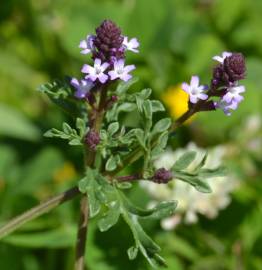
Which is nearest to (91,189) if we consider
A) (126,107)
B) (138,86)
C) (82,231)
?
(82,231)

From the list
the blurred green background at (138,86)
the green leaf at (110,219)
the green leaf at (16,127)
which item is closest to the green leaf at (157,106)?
the green leaf at (110,219)

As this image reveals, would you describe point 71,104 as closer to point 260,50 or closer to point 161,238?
point 161,238

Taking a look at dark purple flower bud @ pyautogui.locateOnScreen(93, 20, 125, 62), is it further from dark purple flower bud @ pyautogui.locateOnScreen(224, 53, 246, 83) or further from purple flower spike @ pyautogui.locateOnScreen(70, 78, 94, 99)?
dark purple flower bud @ pyautogui.locateOnScreen(224, 53, 246, 83)

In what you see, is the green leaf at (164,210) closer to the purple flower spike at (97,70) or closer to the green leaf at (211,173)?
the green leaf at (211,173)

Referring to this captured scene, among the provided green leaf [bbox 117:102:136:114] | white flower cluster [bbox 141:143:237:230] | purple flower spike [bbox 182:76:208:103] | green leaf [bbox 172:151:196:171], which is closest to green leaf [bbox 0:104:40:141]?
white flower cluster [bbox 141:143:237:230]

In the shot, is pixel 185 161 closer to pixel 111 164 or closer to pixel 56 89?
pixel 111 164
